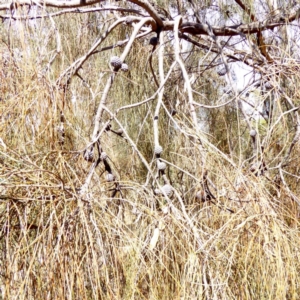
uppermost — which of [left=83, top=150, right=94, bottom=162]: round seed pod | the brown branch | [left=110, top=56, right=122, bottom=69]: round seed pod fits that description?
the brown branch

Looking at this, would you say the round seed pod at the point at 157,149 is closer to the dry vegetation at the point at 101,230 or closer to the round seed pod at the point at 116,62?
the dry vegetation at the point at 101,230

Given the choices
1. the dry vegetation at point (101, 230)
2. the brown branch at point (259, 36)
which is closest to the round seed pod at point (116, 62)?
the dry vegetation at point (101, 230)

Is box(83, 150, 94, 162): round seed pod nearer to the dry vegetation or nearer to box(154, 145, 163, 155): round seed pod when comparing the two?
the dry vegetation

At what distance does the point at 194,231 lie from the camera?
0.74 metres

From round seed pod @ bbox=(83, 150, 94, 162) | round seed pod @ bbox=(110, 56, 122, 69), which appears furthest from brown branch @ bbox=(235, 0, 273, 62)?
round seed pod @ bbox=(83, 150, 94, 162)

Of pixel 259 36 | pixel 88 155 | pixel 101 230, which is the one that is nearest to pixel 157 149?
pixel 88 155

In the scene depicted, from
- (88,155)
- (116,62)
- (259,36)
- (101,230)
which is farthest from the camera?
(259,36)

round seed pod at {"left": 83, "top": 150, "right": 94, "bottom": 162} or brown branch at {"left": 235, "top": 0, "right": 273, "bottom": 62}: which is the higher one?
brown branch at {"left": 235, "top": 0, "right": 273, "bottom": 62}

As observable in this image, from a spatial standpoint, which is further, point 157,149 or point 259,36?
point 259,36

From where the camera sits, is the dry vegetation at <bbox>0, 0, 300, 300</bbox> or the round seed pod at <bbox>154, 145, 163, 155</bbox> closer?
the dry vegetation at <bbox>0, 0, 300, 300</bbox>

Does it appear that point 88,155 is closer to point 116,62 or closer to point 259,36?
point 116,62

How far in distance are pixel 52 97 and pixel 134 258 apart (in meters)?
0.33

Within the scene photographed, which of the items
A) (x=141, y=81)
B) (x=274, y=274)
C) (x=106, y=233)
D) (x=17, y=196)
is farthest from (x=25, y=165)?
(x=141, y=81)

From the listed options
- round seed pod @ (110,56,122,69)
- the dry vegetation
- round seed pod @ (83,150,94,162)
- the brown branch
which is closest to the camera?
the dry vegetation
